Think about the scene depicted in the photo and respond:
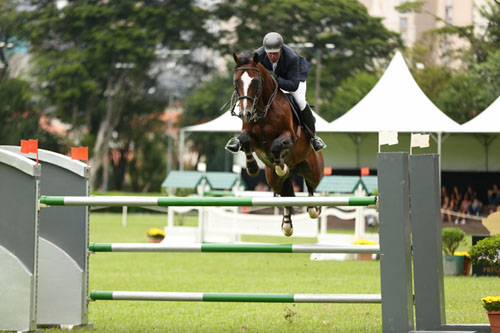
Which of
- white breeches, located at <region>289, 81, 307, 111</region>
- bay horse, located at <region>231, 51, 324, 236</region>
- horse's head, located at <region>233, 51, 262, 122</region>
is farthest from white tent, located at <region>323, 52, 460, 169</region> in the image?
horse's head, located at <region>233, 51, 262, 122</region>

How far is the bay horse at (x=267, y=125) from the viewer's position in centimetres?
623

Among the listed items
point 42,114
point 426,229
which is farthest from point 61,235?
point 42,114

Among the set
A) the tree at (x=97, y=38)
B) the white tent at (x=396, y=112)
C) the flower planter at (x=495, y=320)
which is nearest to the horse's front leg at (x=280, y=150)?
the flower planter at (x=495, y=320)

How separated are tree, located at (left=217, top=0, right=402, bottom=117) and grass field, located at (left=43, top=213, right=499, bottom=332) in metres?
20.6

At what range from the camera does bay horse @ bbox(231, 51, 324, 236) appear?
623 cm

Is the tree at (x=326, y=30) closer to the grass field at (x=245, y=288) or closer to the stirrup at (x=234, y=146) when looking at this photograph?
the grass field at (x=245, y=288)

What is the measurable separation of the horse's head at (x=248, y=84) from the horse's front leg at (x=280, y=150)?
0.28 metres

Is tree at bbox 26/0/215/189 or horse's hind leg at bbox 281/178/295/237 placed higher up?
tree at bbox 26/0/215/189

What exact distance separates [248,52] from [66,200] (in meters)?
1.94

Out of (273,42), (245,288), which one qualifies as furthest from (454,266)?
(273,42)

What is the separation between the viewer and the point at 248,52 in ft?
20.8

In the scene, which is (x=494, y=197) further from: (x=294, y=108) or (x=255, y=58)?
(x=255, y=58)

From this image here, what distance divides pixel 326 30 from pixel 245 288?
1056 inches

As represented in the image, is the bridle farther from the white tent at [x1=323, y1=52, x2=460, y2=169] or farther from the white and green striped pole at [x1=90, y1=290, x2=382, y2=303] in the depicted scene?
the white tent at [x1=323, y1=52, x2=460, y2=169]
